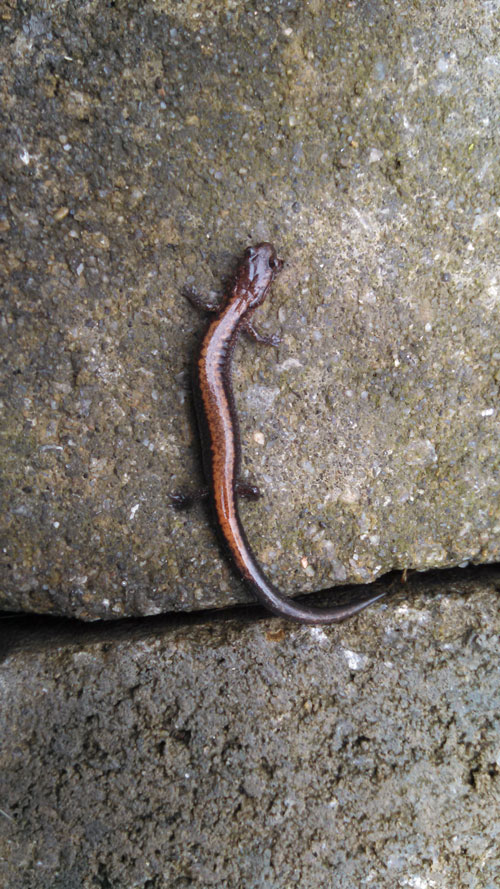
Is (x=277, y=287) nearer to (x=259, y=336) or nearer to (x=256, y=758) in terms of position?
(x=259, y=336)

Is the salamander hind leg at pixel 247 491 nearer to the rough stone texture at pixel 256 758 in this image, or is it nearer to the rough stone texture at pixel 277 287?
the rough stone texture at pixel 277 287

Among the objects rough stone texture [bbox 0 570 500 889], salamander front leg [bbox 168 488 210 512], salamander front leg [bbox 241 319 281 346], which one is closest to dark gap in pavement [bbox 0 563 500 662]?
rough stone texture [bbox 0 570 500 889]

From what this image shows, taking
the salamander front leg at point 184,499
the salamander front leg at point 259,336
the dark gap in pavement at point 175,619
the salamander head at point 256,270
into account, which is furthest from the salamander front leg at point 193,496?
the salamander head at point 256,270

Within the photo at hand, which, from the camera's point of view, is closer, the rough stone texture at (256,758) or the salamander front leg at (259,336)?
the rough stone texture at (256,758)

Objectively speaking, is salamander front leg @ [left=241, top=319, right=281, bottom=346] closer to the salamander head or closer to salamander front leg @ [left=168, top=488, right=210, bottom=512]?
the salamander head

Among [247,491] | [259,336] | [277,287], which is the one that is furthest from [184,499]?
[277,287]

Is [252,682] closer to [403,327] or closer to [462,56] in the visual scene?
[403,327]
